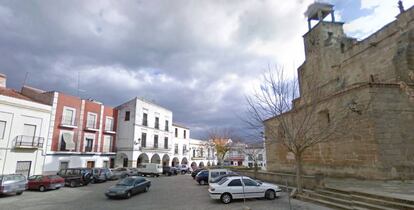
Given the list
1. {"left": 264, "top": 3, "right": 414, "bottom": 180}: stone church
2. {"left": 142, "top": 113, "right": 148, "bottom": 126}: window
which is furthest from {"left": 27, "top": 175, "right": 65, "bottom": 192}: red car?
{"left": 142, "top": 113, "right": 148, "bottom": 126}: window

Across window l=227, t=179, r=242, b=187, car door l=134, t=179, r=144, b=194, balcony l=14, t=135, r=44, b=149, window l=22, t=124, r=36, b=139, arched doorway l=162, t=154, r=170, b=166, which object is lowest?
car door l=134, t=179, r=144, b=194

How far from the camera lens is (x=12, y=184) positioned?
1636cm

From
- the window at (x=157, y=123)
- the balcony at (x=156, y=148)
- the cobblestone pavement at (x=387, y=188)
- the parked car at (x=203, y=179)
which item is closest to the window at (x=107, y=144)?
the balcony at (x=156, y=148)

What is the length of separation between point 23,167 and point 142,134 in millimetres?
17184

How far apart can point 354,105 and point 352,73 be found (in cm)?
842

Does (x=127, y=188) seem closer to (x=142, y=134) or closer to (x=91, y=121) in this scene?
(x=91, y=121)

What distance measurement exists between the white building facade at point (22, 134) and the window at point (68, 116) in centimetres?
225

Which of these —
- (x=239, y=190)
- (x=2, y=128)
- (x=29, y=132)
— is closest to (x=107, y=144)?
(x=29, y=132)

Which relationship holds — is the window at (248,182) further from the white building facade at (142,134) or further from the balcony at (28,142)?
the white building facade at (142,134)

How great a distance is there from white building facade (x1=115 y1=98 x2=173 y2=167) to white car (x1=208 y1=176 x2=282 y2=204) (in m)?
25.5

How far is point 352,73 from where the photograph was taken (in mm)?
22891

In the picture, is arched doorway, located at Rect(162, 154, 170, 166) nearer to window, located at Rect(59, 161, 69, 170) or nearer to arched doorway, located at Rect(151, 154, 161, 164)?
arched doorway, located at Rect(151, 154, 161, 164)

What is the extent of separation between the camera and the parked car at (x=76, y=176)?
879 inches

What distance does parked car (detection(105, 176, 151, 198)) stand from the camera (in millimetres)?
15602
